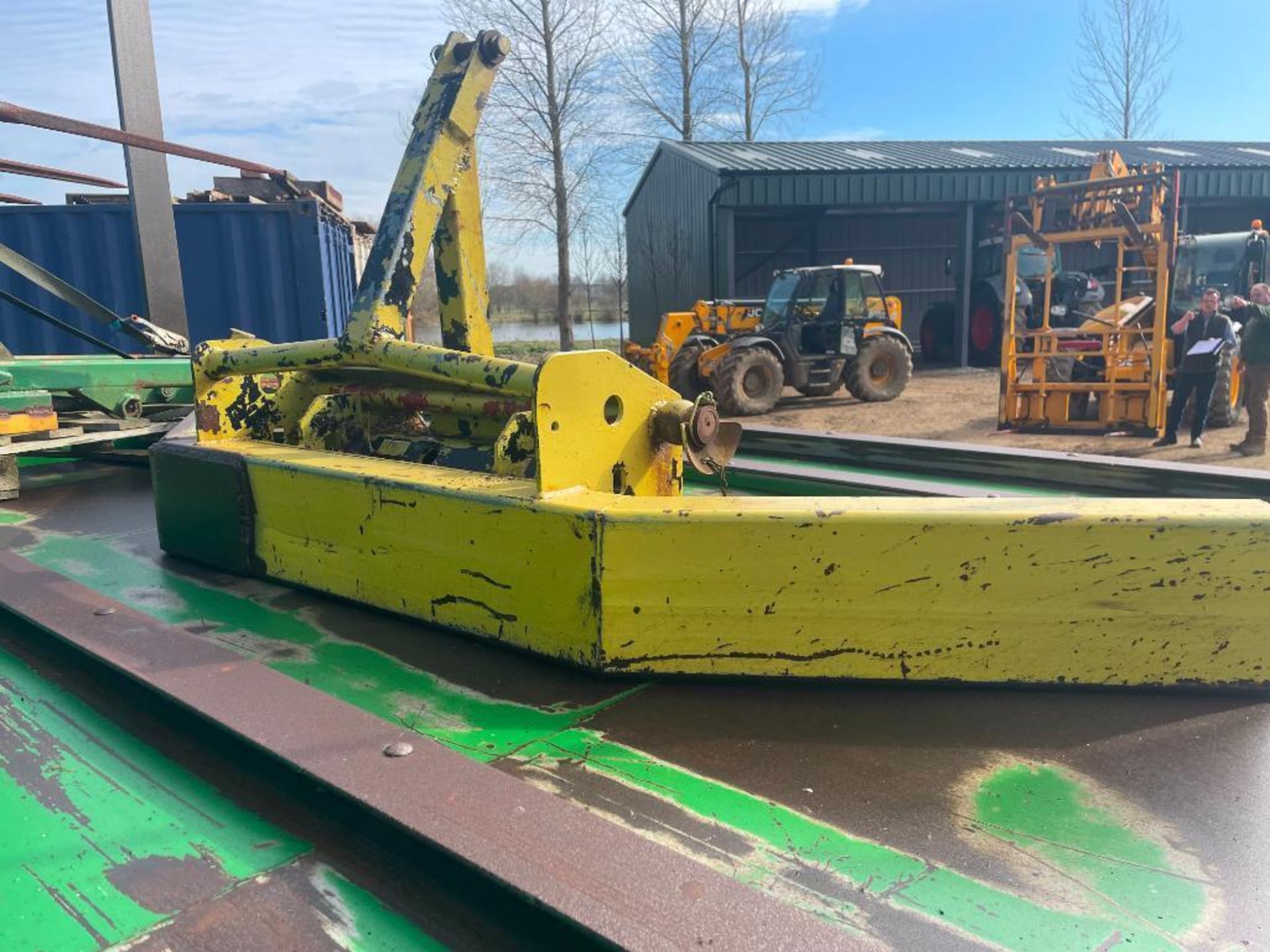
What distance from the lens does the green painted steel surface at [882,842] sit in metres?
1.29

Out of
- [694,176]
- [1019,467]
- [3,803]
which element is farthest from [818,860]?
[694,176]

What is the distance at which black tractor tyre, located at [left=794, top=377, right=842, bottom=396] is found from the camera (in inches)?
458

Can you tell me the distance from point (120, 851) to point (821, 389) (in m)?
11.0

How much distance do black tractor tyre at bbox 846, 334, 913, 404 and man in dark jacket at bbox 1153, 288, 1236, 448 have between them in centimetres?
387

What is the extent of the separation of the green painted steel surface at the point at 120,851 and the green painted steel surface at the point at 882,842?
0.41m

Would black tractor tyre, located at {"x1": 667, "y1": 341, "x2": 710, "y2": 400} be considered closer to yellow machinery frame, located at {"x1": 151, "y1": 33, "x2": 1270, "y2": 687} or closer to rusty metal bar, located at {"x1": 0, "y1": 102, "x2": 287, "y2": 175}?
rusty metal bar, located at {"x1": 0, "y1": 102, "x2": 287, "y2": 175}

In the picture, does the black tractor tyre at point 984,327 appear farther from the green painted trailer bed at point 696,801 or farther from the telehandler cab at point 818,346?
the green painted trailer bed at point 696,801

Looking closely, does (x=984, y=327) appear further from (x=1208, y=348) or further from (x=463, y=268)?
(x=463, y=268)

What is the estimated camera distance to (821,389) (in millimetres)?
11812

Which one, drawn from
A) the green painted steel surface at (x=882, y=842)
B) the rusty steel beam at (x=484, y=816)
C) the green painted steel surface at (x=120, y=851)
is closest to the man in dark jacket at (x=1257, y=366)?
the green painted steel surface at (x=882, y=842)

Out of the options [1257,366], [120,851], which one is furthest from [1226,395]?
[120,851]

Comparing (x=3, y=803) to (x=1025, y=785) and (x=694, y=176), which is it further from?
(x=694, y=176)

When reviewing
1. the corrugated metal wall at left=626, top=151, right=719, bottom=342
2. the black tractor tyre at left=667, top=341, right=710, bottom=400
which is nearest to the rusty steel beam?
the black tractor tyre at left=667, top=341, right=710, bottom=400

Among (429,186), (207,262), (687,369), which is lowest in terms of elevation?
(687,369)
